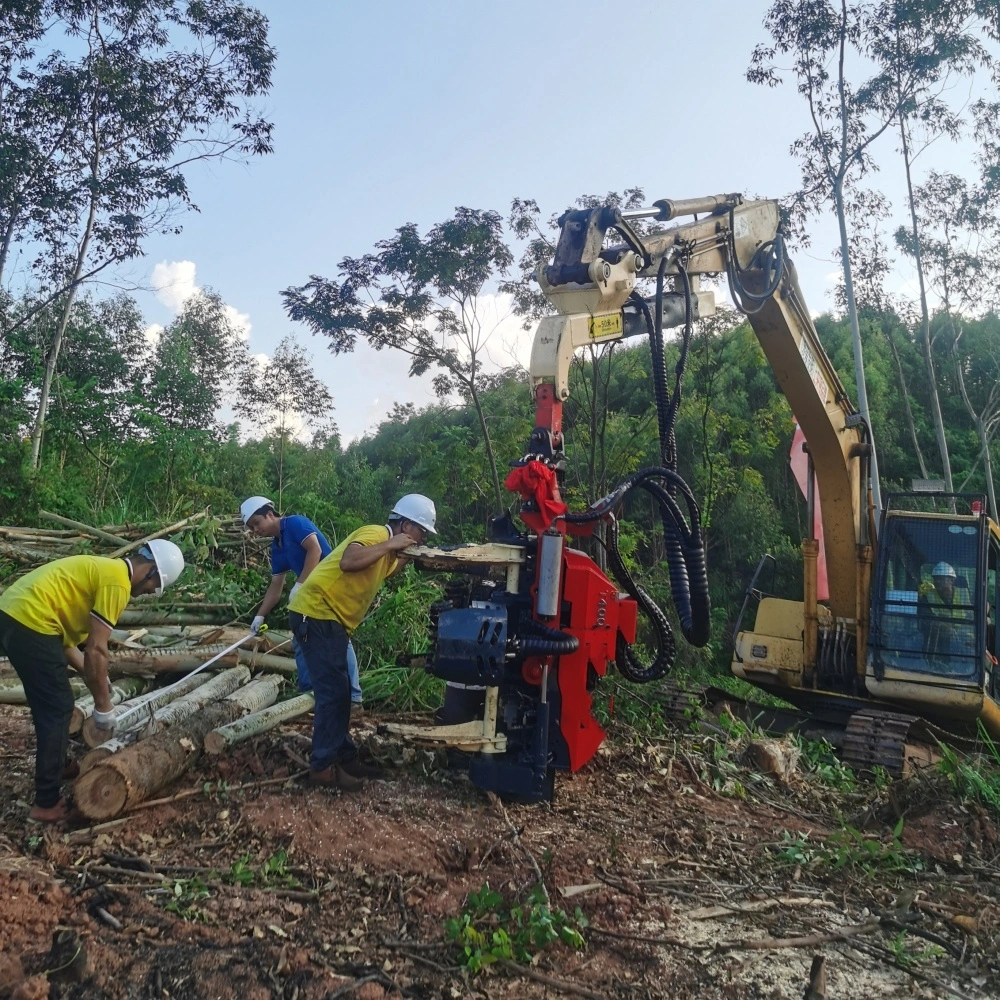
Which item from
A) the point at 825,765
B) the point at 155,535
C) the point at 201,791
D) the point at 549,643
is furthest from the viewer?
the point at 155,535

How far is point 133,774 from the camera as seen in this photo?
13.9ft

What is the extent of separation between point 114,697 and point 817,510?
5.97m

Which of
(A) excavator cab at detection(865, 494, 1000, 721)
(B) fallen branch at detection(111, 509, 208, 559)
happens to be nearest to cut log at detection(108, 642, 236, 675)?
(B) fallen branch at detection(111, 509, 208, 559)

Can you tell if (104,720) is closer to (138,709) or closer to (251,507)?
(138,709)

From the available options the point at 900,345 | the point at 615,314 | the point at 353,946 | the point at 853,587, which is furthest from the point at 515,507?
the point at 900,345

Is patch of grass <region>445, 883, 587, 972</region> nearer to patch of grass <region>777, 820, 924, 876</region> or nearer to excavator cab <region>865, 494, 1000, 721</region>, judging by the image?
patch of grass <region>777, 820, 924, 876</region>

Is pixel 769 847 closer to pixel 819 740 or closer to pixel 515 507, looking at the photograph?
pixel 819 740

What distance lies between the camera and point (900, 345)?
22.5 m

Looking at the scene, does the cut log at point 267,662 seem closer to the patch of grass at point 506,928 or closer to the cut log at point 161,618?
the cut log at point 161,618

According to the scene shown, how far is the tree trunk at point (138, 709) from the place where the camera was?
Answer: 4910 millimetres

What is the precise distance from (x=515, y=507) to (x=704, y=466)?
3.59 meters

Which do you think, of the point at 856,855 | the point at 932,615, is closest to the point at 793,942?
the point at 856,855

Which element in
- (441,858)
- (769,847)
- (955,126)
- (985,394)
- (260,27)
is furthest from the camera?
(985,394)

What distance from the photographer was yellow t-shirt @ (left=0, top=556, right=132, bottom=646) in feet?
14.0
